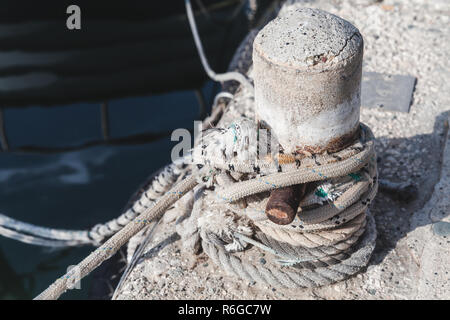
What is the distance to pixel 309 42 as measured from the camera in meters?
1.92

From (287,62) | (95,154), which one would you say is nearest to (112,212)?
(95,154)

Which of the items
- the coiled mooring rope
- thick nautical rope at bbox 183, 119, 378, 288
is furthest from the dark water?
thick nautical rope at bbox 183, 119, 378, 288

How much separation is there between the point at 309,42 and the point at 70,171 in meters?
3.44

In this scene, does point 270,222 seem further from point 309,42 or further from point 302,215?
point 309,42

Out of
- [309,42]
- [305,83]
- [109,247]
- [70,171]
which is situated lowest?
[70,171]

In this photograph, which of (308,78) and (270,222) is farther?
(270,222)

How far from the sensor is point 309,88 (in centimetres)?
193

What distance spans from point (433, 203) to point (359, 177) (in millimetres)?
710

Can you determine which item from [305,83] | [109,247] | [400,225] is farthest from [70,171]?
[305,83]

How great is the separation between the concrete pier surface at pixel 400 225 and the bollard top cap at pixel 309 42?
43.0 inches

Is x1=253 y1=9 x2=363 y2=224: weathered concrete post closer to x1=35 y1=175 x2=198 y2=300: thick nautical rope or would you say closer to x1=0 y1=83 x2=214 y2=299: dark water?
x1=35 y1=175 x2=198 y2=300: thick nautical rope

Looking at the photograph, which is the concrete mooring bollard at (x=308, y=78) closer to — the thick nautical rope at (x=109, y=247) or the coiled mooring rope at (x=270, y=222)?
the coiled mooring rope at (x=270, y=222)

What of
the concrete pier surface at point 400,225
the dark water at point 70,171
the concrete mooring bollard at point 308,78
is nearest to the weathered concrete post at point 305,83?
the concrete mooring bollard at point 308,78
